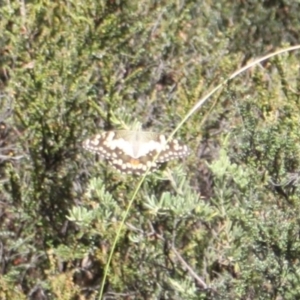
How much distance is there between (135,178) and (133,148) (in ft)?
1.18

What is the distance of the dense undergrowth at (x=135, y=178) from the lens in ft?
11.5

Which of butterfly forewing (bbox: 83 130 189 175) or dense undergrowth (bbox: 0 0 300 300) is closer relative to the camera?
dense undergrowth (bbox: 0 0 300 300)

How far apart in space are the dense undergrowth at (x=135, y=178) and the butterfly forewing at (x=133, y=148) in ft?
0.27

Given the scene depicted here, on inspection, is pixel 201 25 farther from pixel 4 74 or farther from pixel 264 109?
pixel 264 109

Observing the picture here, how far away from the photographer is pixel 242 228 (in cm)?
376

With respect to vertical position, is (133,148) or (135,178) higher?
(133,148)

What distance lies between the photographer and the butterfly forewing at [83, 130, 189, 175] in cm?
395

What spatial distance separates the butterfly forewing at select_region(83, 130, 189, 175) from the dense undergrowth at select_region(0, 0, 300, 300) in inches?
3.3

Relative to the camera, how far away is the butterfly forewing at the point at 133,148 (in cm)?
395

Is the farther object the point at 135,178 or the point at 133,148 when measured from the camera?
the point at 135,178

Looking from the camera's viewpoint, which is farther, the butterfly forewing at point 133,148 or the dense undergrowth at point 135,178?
the butterfly forewing at point 133,148

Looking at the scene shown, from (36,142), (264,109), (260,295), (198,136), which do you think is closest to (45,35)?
(36,142)

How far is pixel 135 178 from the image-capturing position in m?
4.30

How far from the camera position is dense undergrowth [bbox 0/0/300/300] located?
3.51m
